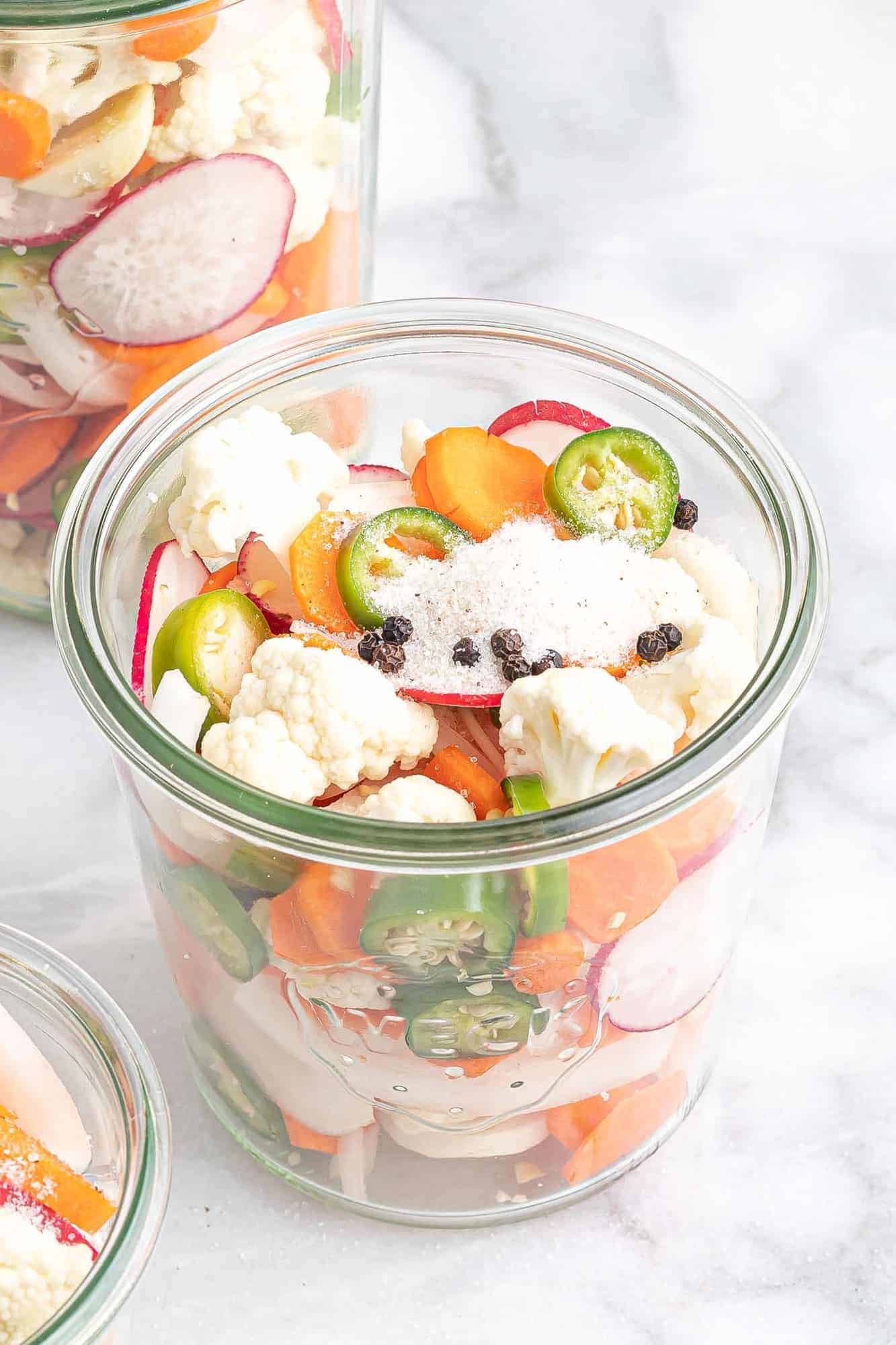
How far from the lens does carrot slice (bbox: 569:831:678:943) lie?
85 centimetres

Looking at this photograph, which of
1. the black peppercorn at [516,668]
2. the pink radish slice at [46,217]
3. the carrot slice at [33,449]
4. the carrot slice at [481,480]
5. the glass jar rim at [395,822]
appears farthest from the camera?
the carrot slice at [33,449]

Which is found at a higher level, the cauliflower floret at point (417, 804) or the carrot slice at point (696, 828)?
the cauliflower floret at point (417, 804)

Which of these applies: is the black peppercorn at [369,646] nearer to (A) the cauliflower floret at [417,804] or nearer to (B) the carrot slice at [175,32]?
(A) the cauliflower floret at [417,804]

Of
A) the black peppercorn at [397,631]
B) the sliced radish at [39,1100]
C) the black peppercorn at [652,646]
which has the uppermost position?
the black peppercorn at [652,646]

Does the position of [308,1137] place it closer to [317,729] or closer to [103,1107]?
[103,1107]

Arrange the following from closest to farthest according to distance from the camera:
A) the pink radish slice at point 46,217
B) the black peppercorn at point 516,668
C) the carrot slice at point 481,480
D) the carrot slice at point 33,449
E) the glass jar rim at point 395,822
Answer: the glass jar rim at point 395,822, the black peppercorn at point 516,668, the carrot slice at point 481,480, the pink radish slice at point 46,217, the carrot slice at point 33,449

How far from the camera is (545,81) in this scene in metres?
1.91

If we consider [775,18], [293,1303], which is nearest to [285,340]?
[293,1303]

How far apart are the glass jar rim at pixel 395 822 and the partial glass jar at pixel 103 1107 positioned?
0.58 ft

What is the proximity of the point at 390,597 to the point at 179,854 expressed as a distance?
0.19 meters

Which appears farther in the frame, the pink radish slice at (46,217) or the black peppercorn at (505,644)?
the pink radish slice at (46,217)

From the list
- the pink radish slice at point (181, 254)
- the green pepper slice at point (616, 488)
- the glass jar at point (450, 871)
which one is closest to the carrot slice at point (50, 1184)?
the glass jar at point (450, 871)

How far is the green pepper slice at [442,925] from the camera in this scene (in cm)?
84

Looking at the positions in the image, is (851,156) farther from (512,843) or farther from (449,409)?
(512,843)
